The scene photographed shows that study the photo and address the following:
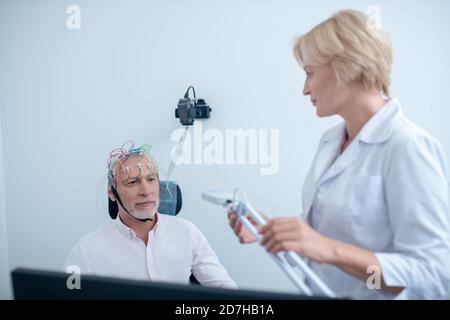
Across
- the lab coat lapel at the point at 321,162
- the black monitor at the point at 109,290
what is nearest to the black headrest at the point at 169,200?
the lab coat lapel at the point at 321,162

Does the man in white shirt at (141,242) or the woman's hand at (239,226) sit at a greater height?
the woman's hand at (239,226)

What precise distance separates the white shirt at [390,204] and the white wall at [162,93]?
40.3 inches

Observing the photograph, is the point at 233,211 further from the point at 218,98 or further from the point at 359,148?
the point at 218,98

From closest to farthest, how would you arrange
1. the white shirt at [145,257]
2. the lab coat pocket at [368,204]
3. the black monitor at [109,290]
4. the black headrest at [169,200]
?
the black monitor at [109,290] → the lab coat pocket at [368,204] → the white shirt at [145,257] → the black headrest at [169,200]

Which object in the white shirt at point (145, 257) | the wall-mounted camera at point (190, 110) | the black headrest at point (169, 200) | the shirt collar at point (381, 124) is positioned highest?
the wall-mounted camera at point (190, 110)

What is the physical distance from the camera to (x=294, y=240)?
2.28ft

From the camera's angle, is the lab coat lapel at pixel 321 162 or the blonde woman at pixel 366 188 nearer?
the blonde woman at pixel 366 188

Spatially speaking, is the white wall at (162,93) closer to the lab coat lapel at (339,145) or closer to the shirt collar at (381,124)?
the lab coat lapel at (339,145)

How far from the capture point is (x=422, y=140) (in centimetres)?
78

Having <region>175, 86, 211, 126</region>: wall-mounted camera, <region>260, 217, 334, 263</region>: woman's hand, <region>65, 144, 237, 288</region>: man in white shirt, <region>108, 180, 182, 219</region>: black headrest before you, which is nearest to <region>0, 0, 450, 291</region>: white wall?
<region>175, 86, 211, 126</region>: wall-mounted camera

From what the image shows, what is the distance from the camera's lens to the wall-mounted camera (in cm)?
189

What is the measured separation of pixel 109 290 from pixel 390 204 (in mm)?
571

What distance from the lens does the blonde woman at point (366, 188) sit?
0.74m
